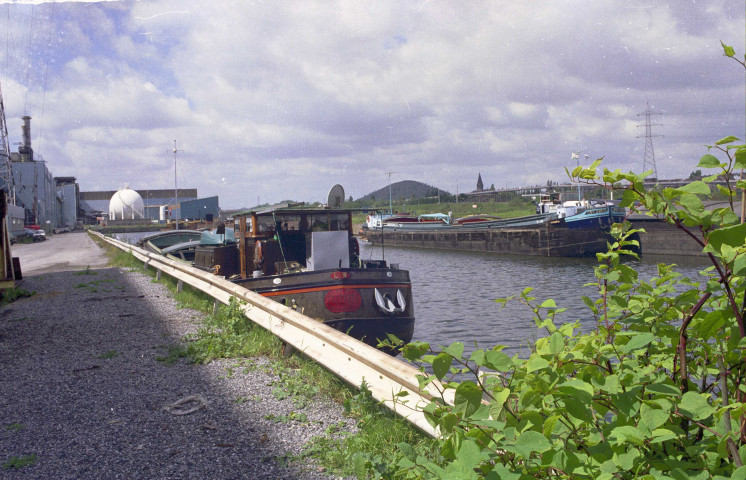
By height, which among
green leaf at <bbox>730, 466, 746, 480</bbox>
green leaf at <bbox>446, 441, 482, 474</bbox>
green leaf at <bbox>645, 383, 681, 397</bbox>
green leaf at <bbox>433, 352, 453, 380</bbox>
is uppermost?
green leaf at <bbox>433, 352, 453, 380</bbox>

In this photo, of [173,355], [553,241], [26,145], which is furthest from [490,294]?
[26,145]

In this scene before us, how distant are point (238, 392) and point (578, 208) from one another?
162 feet

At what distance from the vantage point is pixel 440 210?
337 feet

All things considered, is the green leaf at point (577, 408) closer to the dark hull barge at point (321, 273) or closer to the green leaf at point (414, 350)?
the green leaf at point (414, 350)

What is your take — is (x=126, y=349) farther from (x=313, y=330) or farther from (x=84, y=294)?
(x=84, y=294)

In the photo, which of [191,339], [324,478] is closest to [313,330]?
[324,478]

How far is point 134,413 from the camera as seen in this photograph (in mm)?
4672

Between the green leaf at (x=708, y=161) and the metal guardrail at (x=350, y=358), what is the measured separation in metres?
1.36

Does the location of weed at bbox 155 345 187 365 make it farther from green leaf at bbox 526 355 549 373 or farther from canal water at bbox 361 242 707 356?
green leaf at bbox 526 355 549 373

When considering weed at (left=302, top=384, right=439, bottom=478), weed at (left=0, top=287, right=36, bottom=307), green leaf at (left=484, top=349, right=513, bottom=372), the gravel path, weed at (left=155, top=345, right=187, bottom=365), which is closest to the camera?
green leaf at (left=484, top=349, right=513, bottom=372)

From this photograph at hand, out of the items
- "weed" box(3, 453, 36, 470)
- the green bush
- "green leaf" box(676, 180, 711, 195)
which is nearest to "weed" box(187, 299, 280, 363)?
"weed" box(3, 453, 36, 470)

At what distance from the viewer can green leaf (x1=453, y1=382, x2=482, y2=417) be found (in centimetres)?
199

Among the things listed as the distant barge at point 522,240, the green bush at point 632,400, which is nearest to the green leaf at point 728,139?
the green bush at point 632,400

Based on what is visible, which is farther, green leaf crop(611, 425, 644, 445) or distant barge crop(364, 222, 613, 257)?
distant barge crop(364, 222, 613, 257)
